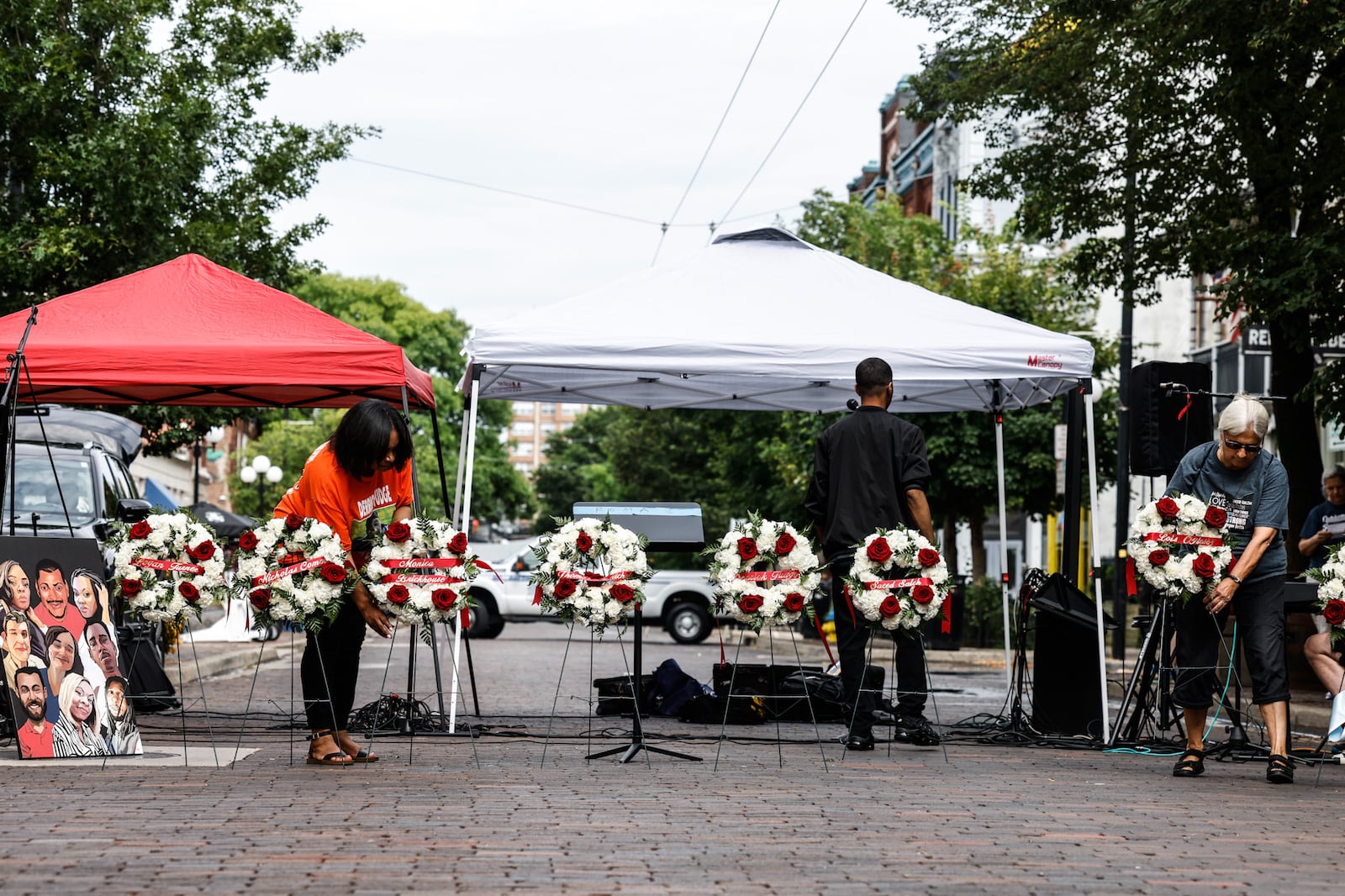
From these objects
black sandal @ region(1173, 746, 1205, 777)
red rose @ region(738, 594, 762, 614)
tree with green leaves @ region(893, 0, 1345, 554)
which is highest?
tree with green leaves @ region(893, 0, 1345, 554)

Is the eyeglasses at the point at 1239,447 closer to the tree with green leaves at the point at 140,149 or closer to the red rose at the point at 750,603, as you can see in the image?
the red rose at the point at 750,603

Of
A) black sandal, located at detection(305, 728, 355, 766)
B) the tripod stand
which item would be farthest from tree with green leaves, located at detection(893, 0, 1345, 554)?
black sandal, located at detection(305, 728, 355, 766)

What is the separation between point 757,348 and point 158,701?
4.70 meters

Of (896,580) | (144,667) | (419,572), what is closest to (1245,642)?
(896,580)

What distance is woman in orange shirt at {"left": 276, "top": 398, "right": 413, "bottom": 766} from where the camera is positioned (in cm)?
814

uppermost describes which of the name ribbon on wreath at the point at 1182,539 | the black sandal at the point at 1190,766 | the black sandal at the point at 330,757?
the name ribbon on wreath at the point at 1182,539

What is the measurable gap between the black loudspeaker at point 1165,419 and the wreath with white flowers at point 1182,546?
12.3 feet

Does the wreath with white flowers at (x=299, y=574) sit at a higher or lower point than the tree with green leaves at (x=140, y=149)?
lower

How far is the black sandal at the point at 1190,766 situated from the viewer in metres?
8.66

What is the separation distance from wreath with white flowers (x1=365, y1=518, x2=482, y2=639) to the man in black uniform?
89.3 inches

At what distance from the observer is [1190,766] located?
8.66 m

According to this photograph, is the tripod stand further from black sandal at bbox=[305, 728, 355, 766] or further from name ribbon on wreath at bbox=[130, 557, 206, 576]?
name ribbon on wreath at bbox=[130, 557, 206, 576]

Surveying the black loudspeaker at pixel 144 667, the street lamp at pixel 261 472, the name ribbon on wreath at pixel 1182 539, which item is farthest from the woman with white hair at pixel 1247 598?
the street lamp at pixel 261 472

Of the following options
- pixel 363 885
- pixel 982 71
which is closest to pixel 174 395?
pixel 363 885
